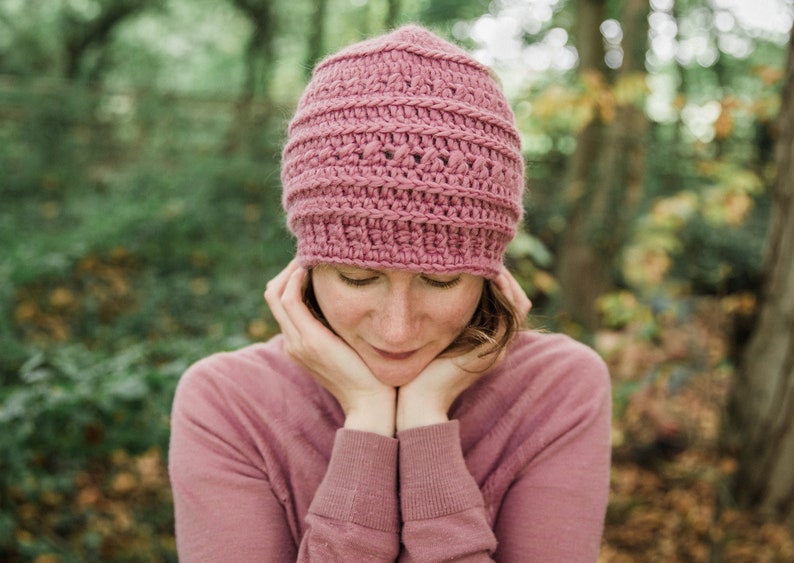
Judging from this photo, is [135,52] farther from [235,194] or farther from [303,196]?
[303,196]

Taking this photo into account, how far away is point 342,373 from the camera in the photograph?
5.33 feet

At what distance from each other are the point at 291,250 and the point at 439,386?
5.33 feet

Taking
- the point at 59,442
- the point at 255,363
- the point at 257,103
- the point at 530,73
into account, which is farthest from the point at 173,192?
the point at 255,363

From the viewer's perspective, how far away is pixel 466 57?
5.02 ft

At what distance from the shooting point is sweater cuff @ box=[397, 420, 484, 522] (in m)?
1.48

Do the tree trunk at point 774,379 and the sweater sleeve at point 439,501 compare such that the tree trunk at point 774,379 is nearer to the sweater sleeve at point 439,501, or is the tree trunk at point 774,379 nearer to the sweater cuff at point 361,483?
the sweater sleeve at point 439,501

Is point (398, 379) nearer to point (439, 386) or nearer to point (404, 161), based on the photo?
point (439, 386)

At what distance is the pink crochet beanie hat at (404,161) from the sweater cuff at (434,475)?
1.37 ft

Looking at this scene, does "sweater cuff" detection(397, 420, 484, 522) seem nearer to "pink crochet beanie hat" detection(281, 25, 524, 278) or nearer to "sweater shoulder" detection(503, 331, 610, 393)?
"sweater shoulder" detection(503, 331, 610, 393)

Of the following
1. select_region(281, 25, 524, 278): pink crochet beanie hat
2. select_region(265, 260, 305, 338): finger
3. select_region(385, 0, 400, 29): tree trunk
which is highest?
select_region(385, 0, 400, 29): tree trunk

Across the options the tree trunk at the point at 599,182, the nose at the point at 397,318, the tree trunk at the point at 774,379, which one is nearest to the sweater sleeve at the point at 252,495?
the nose at the point at 397,318

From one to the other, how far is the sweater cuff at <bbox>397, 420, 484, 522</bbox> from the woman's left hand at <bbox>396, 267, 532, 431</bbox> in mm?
44

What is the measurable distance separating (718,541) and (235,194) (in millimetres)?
6670

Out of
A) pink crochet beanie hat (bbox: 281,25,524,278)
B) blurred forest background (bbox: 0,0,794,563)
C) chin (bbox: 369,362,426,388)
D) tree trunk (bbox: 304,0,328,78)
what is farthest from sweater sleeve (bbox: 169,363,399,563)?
tree trunk (bbox: 304,0,328,78)
